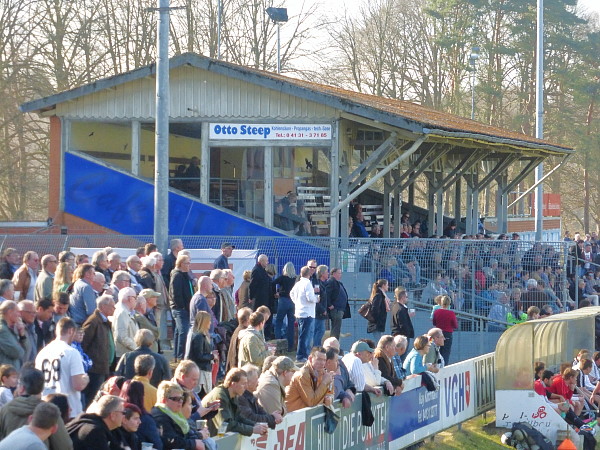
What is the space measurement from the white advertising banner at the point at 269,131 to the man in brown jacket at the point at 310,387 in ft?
41.2

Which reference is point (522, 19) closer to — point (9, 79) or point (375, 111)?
point (9, 79)

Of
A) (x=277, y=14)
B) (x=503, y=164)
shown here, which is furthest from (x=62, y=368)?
(x=277, y=14)

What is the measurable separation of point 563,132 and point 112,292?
4758 centimetres

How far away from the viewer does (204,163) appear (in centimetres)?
2386

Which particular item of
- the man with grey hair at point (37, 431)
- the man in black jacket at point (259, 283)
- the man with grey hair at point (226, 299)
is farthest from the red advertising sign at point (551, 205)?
the man with grey hair at point (37, 431)

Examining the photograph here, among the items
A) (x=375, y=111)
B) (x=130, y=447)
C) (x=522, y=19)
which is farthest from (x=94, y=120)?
(x=522, y=19)

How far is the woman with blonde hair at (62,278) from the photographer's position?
13008 mm

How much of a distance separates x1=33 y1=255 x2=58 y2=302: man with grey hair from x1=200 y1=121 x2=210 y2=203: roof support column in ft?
33.3

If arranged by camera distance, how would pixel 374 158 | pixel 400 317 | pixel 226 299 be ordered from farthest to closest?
pixel 374 158 < pixel 400 317 < pixel 226 299

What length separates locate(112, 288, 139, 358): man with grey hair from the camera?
1171 centimetres

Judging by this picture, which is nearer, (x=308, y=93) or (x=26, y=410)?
(x=26, y=410)

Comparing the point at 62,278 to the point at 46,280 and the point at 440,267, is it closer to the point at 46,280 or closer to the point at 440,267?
the point at 46,280

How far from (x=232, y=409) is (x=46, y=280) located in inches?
195

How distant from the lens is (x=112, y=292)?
12953 millimetres
